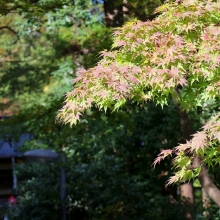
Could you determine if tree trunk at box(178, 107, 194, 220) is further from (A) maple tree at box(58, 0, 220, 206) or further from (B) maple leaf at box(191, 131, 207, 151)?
(B) maple leaf at box(191, 131, 207, 151)

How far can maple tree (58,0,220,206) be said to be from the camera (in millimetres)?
4250

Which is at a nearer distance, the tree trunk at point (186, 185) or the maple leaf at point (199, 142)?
the maple leaf at point (199, 142)

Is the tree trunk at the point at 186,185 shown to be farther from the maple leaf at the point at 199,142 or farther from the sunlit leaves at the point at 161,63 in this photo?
the maple leaf at the point at 199,142

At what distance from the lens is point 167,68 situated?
435 cm

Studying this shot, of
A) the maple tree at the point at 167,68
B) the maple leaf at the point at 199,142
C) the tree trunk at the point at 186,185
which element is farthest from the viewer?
the tree trunk at the point at 186,185

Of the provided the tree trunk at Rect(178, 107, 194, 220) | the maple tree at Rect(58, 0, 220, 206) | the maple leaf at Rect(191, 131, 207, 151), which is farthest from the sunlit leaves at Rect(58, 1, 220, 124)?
the tree trunk at Rect(178, 107, 194, 220)

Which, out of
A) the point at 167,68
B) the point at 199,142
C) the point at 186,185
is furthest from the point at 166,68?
the point at 186,185

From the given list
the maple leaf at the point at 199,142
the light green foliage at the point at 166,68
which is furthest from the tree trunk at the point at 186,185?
the maple leaf at the point at 199,142

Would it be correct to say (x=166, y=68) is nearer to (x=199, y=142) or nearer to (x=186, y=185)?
(x=199, y=142)

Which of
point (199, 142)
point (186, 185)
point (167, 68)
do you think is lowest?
point (186, 185)

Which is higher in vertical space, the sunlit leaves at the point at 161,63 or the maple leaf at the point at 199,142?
the sunlit leaves at the point at 161,63

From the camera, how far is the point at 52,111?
9938mm

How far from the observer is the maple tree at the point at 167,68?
425 centimetres

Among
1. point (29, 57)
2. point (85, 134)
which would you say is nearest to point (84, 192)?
point (85, 134)
